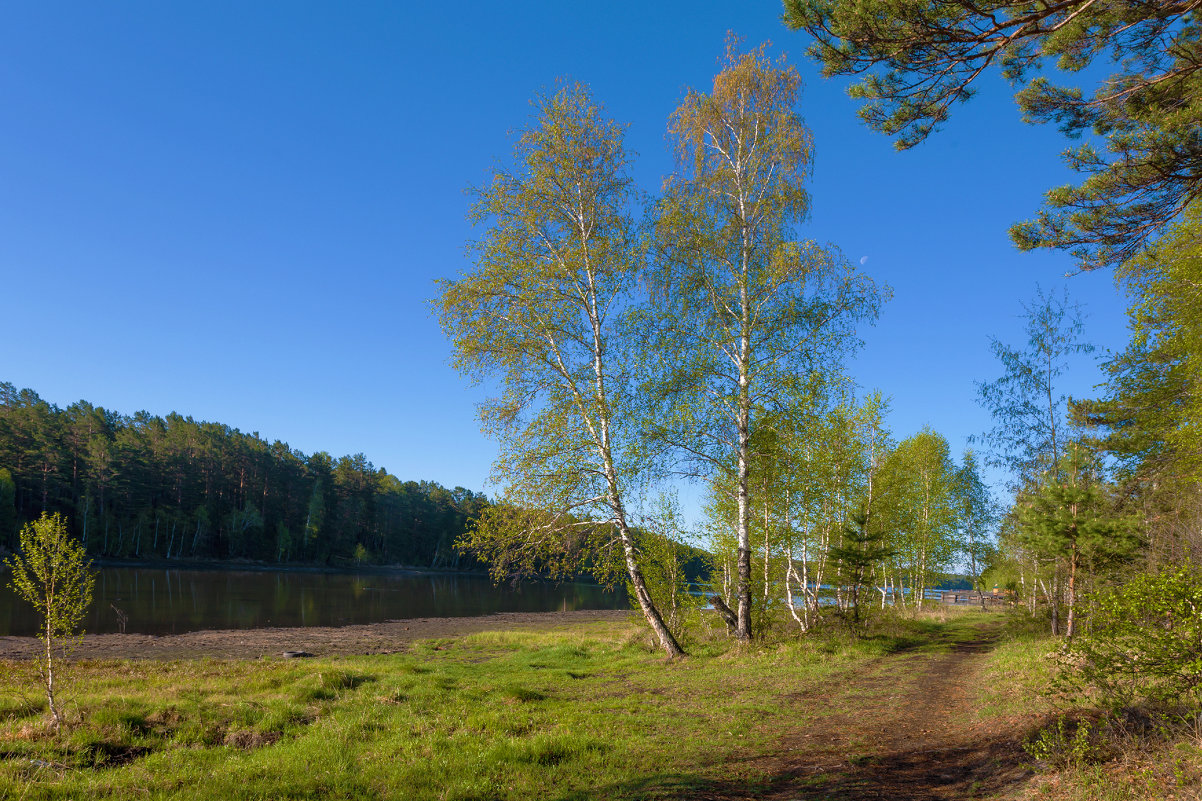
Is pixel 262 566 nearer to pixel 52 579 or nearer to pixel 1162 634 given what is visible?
pixel 52 579

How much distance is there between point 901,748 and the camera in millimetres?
8391

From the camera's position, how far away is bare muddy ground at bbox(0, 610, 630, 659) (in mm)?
23094

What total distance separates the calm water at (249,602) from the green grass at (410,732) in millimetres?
19902

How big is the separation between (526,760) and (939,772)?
209 inches

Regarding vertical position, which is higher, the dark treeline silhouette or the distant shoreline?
the dark treeline silhouette

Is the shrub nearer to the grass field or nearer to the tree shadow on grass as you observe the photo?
the grass field

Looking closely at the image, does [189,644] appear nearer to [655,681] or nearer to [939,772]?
[655,681]

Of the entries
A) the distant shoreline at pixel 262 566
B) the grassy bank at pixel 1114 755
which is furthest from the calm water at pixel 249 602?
the grassy bank at pixel 1114 755

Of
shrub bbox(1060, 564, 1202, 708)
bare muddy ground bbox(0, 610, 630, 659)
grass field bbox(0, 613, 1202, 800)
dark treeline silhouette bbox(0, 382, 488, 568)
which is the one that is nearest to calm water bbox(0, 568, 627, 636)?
bare muddy ground bbox(0, 610, 630, 659)

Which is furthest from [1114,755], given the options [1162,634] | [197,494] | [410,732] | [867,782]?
[197,494]

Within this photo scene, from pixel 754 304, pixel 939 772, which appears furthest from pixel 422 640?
pixel 939 772

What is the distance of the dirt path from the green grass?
56 cm

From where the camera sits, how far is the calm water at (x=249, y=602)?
3247cm

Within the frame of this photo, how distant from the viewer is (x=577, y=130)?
1756 centimetres
